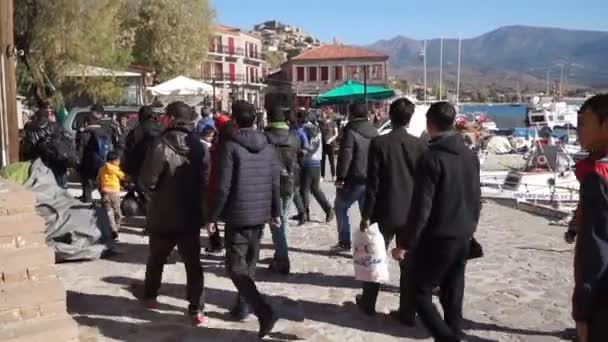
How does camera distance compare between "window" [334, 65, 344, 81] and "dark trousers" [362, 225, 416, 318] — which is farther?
"window" [334, 65, 344, 81]

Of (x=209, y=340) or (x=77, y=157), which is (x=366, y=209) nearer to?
(x=209, y=340)

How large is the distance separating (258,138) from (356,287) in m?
2.12

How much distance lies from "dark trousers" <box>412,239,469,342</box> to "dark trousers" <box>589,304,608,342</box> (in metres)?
1.37

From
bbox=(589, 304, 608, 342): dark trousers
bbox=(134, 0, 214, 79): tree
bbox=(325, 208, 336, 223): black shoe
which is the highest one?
bbox=(134, 0, 214, 79): tree

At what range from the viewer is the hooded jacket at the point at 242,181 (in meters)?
4.51

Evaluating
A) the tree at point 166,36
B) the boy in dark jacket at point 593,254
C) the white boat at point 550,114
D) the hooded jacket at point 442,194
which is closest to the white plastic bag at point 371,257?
the hooded jacket at point 442,194

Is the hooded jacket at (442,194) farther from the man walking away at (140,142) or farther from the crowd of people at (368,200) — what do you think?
the man walking away at (140,142)

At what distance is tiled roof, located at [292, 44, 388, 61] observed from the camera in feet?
265

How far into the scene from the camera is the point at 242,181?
455cm

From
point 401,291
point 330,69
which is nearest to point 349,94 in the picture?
point 401,291

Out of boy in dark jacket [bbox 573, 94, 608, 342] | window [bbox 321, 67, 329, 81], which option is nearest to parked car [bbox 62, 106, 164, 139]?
boy in dark jacket [bbox 573, 94, 608, 342]

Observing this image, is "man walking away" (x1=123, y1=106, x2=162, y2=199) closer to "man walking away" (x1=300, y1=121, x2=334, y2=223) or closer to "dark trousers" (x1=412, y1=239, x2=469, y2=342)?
"dark trousers" (x1=412, y1=239, x2=469, y2=342)

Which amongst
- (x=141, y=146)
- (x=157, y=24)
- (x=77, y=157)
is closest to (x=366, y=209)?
(x=141, y=146)

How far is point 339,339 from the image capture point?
473 centimetres
